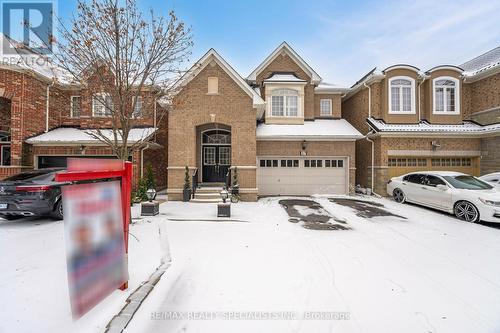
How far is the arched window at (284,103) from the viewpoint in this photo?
1405cm

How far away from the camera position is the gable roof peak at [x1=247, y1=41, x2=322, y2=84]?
15.2 meters

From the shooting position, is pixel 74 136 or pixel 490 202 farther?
pixel 74 136

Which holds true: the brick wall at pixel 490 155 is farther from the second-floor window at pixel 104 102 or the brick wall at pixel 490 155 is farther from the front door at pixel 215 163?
the second-floor window at pixel 104 102

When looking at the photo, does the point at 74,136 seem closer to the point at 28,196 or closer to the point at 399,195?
the point at 28,196

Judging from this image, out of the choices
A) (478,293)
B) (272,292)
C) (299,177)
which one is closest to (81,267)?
(272,292)

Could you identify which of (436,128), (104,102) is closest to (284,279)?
(104,102)

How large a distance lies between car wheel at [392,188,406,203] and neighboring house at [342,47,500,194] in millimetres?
1535

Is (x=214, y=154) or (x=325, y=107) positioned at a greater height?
(x=325, y=107)

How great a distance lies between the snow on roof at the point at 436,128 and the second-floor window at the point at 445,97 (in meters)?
1.20

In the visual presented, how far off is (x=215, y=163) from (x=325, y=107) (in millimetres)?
8799

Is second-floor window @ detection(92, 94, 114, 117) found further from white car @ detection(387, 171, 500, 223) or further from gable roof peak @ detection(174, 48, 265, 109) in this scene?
white car @ detection(387, 171, 500, 223)

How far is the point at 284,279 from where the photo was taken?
12.4ft

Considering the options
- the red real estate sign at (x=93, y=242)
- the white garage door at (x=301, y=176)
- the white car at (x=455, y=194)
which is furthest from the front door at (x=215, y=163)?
the red real estate sign at (x=93, y=242)

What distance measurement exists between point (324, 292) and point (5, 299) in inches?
182
